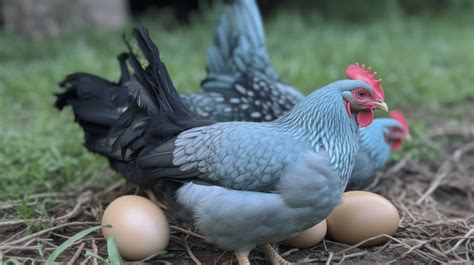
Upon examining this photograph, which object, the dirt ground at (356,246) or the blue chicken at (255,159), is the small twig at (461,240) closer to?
the dirt ground at (356,246)

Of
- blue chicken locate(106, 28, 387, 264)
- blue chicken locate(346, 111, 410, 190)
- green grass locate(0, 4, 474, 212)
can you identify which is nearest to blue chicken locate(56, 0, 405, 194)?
blue chicken locate(346, 111, 410, 190)

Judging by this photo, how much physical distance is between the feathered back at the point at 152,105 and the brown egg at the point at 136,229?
0.30 metres

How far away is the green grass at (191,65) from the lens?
3.57 meters

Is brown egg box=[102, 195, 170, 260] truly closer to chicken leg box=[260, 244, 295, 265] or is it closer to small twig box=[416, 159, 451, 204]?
chicken leg box=[260, 244, 295, 265]

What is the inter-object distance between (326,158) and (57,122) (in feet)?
8.91

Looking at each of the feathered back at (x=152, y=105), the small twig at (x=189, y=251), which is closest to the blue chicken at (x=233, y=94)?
the feathered back at (x=152, y=105)

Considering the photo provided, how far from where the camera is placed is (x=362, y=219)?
2592mm

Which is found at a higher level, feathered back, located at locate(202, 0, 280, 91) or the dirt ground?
feathered back, located at locate(202, 0, 280, 91)

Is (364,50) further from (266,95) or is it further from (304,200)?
(304,200)

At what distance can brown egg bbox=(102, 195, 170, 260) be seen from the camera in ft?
7.84

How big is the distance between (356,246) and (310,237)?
0.22 m

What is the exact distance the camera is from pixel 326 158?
2.26 m

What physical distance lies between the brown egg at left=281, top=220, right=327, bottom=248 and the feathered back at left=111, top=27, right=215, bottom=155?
655 mm

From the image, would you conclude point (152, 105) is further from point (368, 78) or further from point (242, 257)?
point (368, 78)
